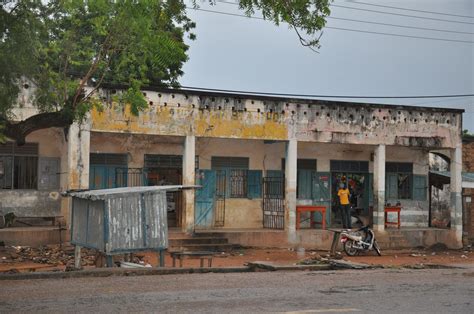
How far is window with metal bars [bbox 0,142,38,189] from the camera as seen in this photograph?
19.9 m

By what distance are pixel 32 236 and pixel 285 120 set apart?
8.52 meters

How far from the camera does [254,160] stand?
23.7 m

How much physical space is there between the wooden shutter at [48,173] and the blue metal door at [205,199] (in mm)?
4556

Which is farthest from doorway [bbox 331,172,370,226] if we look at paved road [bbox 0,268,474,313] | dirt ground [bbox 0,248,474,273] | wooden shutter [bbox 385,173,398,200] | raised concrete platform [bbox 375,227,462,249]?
paved road [bbox 0,268,474,313]

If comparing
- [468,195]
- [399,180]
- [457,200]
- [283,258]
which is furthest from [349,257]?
[468,195]

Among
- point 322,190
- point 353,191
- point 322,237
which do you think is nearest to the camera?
point 322,237

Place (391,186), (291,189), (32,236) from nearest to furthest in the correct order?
(32,236) < (291,189) < (391,186)

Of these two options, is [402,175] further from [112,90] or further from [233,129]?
[112,90]

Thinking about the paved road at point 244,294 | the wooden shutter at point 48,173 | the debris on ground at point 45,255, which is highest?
the wooden shutter at point 48,173

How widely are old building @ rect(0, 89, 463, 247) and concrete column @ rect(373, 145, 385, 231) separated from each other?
4 cm

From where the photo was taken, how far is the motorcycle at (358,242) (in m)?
20.6

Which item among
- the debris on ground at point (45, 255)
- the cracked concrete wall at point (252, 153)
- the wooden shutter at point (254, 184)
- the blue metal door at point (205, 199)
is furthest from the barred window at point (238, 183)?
the debris on ground at point (45, 255)

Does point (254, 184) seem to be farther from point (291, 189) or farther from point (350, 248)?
point (350, 248)

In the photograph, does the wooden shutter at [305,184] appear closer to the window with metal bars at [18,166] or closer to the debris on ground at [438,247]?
the debris on ground at [438,247]
